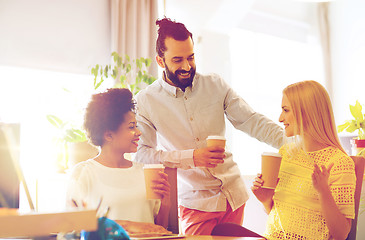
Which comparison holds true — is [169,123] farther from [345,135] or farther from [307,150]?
[345,135]

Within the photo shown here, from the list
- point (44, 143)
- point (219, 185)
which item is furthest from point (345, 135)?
point (44, 143)

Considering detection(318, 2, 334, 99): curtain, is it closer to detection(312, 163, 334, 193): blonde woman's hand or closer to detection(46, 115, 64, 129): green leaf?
detection(46, 115, 64, 129): green leaf

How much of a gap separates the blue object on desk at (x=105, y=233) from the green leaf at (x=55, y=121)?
73.3 inches

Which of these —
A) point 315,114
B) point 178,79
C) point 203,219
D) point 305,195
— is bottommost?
point 203,219

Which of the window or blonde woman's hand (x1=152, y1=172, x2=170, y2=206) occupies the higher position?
the window

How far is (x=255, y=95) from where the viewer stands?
4.88 metres

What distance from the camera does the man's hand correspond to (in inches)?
71.7

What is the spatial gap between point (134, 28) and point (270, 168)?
2.50 meters

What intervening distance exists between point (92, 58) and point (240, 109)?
1.90m

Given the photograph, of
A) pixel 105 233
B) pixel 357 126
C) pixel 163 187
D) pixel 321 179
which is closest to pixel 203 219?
pixel 163 187

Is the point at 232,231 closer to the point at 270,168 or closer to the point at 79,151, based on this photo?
the point at 270,168

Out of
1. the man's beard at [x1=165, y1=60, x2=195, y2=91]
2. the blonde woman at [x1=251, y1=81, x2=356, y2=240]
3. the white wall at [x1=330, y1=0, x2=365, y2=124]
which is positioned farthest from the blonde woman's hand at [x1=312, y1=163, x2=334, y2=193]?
the white wall at [x1=330, y1=0, x2=365, y2=124]

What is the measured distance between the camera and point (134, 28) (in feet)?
12.5

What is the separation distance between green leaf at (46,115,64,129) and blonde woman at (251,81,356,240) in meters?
1.55
